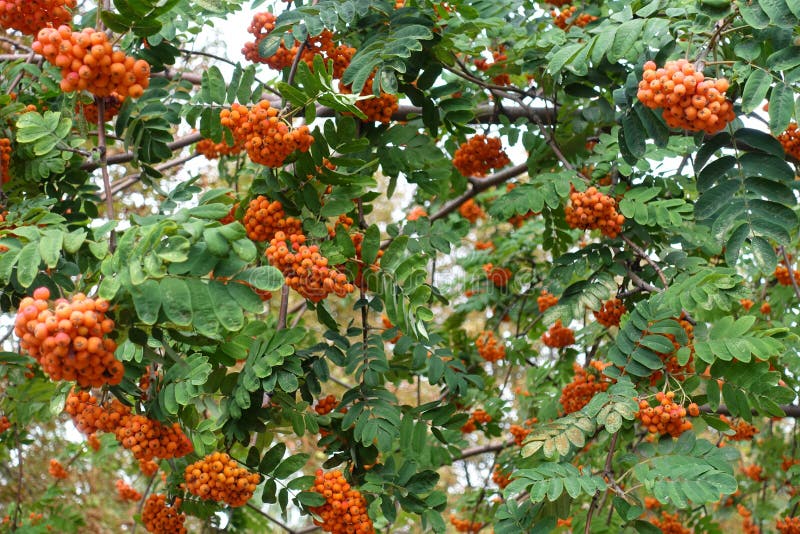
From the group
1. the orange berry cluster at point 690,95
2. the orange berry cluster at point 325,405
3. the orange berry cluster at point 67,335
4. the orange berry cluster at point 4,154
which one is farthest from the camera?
the orange berry cluster at point 325,405

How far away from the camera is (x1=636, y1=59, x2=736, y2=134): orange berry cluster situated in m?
2.37

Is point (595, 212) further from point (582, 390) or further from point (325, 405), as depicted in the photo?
point (325, 405)

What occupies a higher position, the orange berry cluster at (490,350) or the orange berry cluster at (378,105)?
the orange berry cluster at (378,105)

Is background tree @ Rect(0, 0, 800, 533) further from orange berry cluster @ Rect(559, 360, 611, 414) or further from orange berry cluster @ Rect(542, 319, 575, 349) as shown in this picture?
orange berry cluster @ Rect(542, 319, 575, 349)

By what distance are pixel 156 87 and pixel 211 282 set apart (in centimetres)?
144

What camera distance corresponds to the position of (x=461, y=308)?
549 cm

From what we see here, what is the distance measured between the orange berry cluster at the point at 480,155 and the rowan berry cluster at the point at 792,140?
1.33 metres

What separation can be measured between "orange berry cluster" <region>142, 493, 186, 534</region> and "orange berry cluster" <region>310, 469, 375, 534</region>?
0.66 m

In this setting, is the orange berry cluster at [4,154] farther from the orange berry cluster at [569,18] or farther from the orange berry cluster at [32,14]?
the orange berry cluster at [569,18]

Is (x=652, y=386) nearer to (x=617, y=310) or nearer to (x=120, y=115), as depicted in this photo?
(x=617, y=310)

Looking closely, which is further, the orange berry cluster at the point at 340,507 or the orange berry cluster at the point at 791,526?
the orange berry cluster at the point at 791,526

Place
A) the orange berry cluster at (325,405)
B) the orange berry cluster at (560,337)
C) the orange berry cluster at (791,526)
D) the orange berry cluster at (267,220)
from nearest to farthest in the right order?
the orange berry cluster at (267,220)
the orange berry cluster at (325,405)
the orange berry cluster at (791,526)
the orange berry cluster at (560,337)

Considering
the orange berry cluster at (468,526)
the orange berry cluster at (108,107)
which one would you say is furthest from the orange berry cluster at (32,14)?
the orange berry cluster at (468,526)

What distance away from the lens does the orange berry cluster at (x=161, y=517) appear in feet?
10.5
